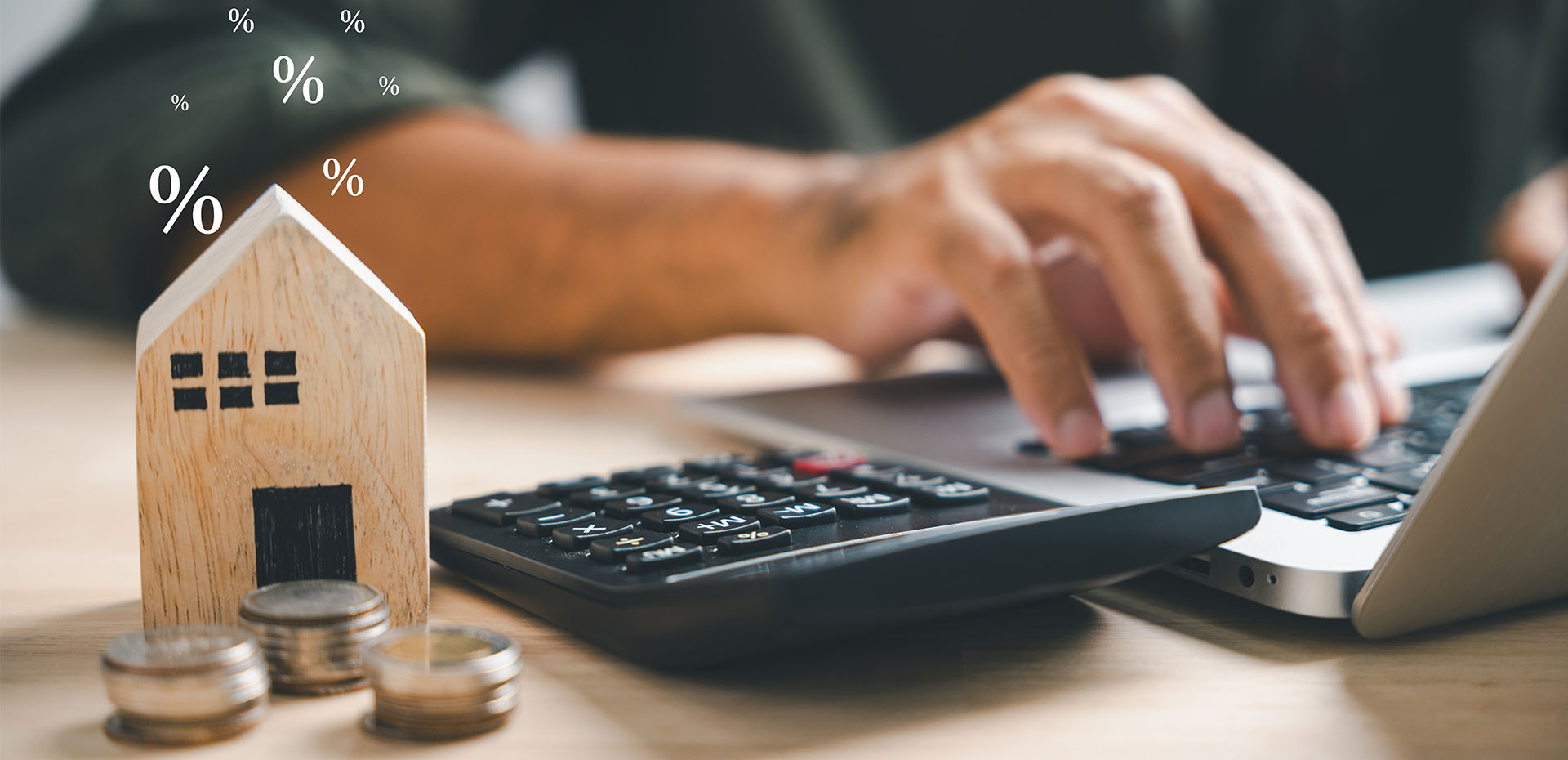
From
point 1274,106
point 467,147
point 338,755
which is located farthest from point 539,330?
point 1274,106

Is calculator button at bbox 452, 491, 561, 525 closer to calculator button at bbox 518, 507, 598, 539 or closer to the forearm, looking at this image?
calculator button at bbox 518, 507, 598, 539

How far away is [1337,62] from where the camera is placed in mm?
1298

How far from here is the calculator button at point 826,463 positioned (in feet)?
1.18

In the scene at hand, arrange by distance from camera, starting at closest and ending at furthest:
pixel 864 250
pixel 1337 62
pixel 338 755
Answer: pixel 338 755, pixel 864 250, pixel 1337 62

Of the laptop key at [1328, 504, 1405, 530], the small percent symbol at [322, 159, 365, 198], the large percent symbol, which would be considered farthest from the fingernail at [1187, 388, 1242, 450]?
the large percent symbol

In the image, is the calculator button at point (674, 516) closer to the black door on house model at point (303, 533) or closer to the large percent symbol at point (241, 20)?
the black door on house model at point (303, 533)

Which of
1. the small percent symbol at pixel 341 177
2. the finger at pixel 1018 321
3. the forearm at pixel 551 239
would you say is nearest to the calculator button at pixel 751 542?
the finger at pixel 1018 321

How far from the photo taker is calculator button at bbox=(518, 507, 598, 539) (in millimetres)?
302

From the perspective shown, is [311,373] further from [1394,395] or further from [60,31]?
[60,31]

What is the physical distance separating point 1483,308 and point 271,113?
0.79 m

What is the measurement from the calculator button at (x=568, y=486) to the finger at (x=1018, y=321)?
0.60 ft

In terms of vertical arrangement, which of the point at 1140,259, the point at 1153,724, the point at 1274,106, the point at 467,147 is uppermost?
the point at 1274,106

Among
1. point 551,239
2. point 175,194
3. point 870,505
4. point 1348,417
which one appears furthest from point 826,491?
point 175,194

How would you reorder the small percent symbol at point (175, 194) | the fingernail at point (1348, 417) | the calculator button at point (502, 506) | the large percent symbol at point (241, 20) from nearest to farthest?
the calculator button at point (502, 506), the fingernail at point (1348, 417), the small percent symbol at point (175, 194), the large percent symbol at point (241, 20)
